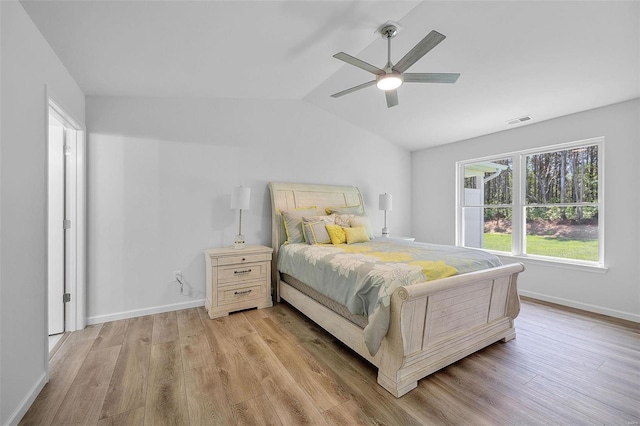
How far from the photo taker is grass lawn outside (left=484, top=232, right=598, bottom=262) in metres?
3.39

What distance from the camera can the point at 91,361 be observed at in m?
2.17

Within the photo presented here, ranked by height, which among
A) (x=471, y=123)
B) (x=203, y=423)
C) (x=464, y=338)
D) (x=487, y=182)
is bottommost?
(x=203, y=423)

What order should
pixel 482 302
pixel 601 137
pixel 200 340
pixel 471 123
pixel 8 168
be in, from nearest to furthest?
pixel 8 168, pixel 482 302, pixel 200 340, pixel 601 137, pixel 471 123

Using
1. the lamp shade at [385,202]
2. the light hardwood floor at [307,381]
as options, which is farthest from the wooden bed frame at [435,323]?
the lamp shade at [385,202]

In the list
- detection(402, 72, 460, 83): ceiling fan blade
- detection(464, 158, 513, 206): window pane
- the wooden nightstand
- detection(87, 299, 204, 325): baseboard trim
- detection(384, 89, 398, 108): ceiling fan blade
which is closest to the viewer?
detection(402, 72, 460, 83): ceiling fan blade

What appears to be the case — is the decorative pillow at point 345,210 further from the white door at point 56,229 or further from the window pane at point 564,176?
the white door at point 56,229

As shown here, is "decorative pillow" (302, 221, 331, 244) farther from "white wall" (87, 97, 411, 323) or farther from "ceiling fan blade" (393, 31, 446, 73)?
"ceiling fan blade" (393, 31, 446, 73)

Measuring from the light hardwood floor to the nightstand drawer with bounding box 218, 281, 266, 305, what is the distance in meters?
0.40

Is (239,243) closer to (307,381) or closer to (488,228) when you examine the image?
(307,381)

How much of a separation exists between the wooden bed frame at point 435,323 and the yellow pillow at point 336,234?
0.82m

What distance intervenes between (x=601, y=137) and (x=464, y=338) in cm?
307

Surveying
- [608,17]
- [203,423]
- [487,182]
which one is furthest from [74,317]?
[487,182]

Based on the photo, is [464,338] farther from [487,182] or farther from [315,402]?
[487,182]

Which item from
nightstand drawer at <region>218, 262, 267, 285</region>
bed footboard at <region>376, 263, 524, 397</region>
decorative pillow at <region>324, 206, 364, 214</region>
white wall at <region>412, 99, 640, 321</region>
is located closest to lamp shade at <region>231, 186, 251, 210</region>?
nightstand drawer at <region>218, 262, 267, 285</region>
